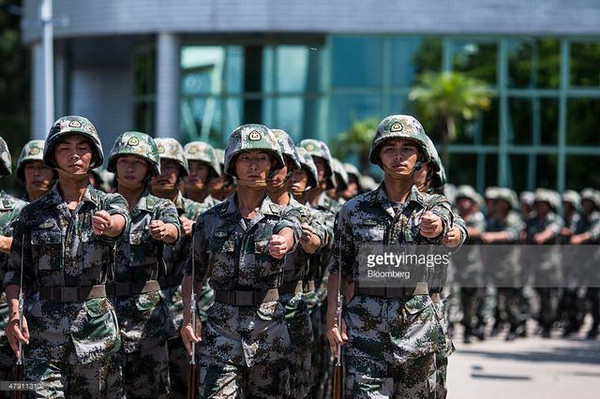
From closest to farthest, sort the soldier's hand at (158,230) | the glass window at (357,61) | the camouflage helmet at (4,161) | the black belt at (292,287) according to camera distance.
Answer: the soldier's hand at (158,230) < the camouflage helmet at (4,161) < the black belt at (292,287) < the glass window at (357,61)

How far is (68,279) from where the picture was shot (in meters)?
7.14

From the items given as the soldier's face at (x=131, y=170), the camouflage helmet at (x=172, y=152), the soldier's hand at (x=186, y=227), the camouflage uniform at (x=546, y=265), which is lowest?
the camouflage uniform at (x=546, y=265)

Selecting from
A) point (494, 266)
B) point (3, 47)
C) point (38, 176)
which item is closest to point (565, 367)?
point (494, 266)

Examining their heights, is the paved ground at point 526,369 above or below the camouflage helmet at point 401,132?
below

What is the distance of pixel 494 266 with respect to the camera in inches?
691

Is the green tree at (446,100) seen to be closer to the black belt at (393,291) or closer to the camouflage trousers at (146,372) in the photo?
the camouflage trousers at (146,372)

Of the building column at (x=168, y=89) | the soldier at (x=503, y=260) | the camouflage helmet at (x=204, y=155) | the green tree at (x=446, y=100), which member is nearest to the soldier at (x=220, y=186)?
the camouflage helmet at (x=204, y=155)

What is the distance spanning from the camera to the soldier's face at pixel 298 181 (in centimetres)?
910

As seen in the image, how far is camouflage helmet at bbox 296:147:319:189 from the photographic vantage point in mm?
9078

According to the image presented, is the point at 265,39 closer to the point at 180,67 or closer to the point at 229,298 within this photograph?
the point at 180,67

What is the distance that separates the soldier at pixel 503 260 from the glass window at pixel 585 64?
13855mm

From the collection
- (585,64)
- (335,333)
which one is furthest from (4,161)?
(585,64)

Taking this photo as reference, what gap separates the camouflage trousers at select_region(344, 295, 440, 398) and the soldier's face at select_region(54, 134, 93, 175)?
1.76 m

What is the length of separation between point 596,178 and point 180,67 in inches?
423
